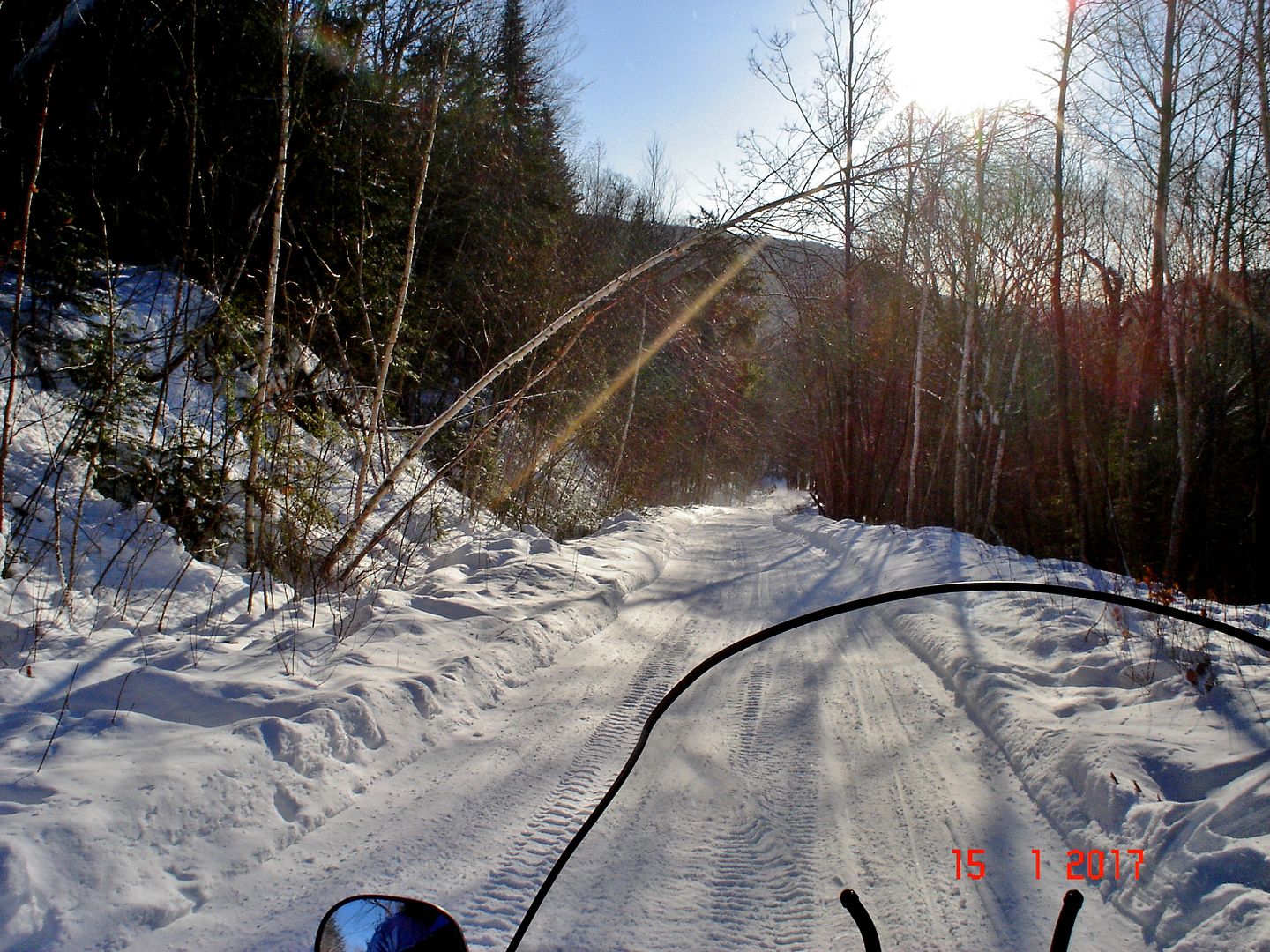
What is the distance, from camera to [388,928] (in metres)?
1.11

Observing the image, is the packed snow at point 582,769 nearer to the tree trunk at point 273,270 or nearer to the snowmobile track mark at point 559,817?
the snowmobile track mark at point 559,817

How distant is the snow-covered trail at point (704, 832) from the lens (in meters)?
1.80

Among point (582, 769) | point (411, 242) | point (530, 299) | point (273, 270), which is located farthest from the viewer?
point (530, 299)

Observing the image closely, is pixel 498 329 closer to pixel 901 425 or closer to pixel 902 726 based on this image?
pixel 902 726

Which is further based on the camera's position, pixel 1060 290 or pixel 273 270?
pixel 1060 290

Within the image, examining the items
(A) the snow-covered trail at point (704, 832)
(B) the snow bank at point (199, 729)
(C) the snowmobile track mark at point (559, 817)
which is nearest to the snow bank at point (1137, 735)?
(A) the snow-covered trail at point (704, 832)

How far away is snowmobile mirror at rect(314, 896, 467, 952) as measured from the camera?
3.54 ft

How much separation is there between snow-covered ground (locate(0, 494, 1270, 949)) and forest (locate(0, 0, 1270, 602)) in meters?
1.91

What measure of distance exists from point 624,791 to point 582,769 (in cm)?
25

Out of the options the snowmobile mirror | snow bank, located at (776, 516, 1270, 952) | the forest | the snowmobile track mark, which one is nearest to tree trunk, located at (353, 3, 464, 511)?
the forest
